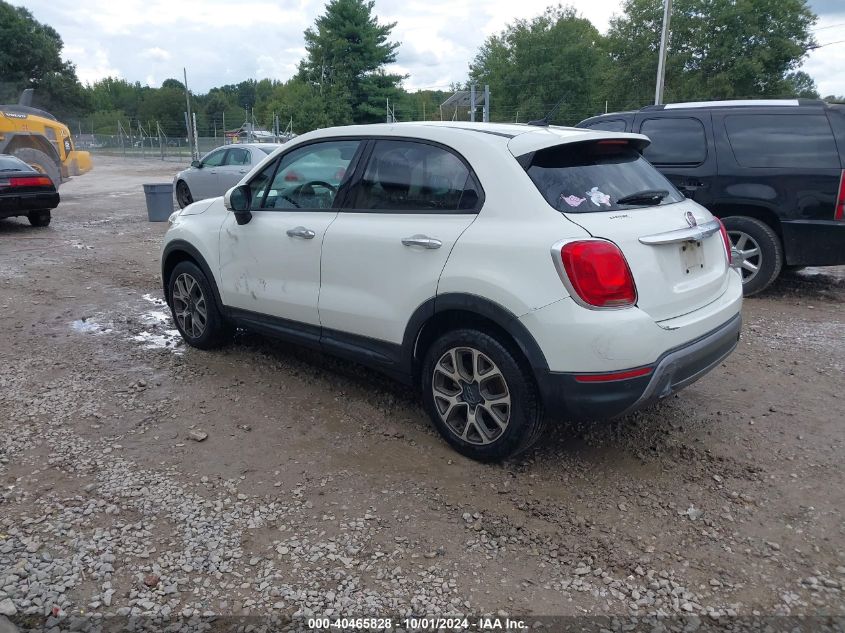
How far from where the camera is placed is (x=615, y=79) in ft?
155

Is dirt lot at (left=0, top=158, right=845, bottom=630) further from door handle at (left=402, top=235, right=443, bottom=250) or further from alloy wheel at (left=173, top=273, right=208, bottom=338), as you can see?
door handle at (left=402, top=235, right=443, bottom=250)

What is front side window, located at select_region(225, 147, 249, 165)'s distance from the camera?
13750 millimetres

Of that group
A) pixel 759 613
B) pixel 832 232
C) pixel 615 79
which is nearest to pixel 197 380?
pixel 759 613

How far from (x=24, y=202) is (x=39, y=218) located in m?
0.86

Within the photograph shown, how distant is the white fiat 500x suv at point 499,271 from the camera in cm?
313

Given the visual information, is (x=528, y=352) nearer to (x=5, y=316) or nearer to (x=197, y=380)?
(x=197, y=380)

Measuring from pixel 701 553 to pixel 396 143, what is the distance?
2.64 meters

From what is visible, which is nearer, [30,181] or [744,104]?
[744,104]

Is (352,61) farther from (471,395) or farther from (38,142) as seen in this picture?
(471,395)

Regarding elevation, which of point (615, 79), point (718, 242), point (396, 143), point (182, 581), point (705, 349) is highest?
point (615, 79)

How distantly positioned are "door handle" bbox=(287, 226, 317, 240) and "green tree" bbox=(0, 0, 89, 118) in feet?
221

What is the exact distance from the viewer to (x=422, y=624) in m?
2.53

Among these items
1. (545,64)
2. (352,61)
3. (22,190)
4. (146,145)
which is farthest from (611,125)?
(545,64)

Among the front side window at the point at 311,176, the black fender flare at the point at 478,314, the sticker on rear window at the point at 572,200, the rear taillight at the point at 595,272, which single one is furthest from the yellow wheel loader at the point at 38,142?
the rear taillight at the point at 595,272
